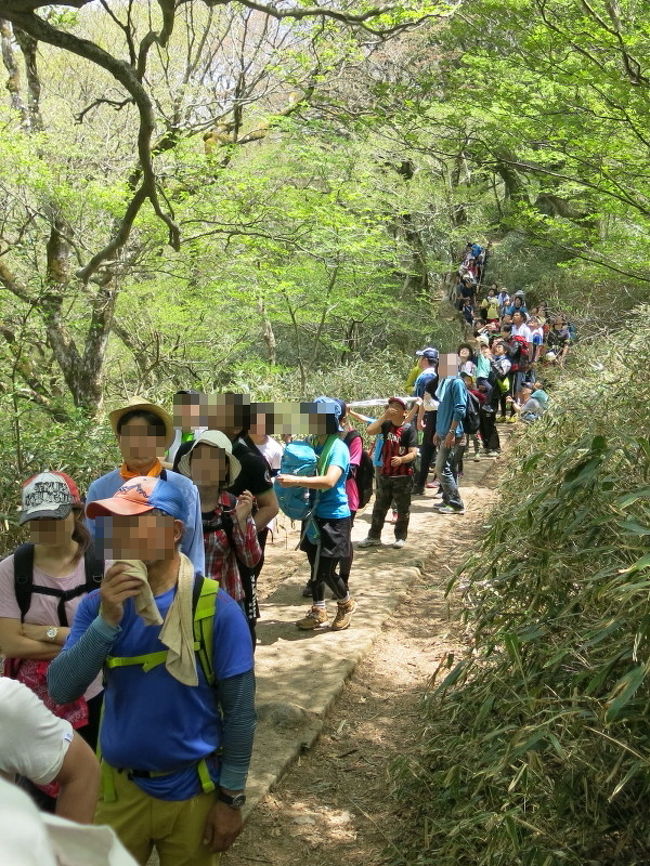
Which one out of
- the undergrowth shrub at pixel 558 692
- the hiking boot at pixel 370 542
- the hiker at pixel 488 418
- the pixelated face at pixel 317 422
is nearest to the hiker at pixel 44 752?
the undergrowth shrub at pixel 558 692

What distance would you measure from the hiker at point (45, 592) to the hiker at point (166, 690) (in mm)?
455

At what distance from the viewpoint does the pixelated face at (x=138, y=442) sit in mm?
3572

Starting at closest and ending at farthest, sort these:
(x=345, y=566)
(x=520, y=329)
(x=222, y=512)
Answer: (x=222, y=512), (x=345, y=566), (x=520, y=329)

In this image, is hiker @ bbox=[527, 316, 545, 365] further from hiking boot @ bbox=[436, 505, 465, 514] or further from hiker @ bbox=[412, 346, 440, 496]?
hiking boot @ bbox=[436, 505, 465, 514]

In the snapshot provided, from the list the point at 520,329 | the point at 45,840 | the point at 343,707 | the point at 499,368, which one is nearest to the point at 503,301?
the point at 520,329

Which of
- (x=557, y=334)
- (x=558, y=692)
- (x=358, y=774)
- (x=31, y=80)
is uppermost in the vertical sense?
(x=31, y=80)

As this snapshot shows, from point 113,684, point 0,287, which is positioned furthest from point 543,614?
point 0,287

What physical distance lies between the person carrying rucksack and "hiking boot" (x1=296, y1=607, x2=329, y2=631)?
214cm

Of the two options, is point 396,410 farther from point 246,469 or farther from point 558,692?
point 558,692

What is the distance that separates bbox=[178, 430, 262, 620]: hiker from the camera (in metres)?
3.68

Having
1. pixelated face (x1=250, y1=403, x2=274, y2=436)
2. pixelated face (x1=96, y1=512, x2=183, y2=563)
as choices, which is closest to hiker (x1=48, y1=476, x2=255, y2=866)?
pixelated face (x1=96, y1=512, x2=183, y2=563)

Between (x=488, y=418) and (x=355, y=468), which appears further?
(x=488, y=418)

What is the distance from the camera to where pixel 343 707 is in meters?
5.05

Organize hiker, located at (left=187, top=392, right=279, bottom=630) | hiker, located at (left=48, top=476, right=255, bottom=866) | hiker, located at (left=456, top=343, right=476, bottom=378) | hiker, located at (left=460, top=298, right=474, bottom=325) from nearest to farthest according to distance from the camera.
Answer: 1. hiker, located at (left=48, top=476, right=255, bottom=866)
2. hiker, located at (left=187, top=392, right=279, bottom=630)
3. hiker, located at (left=456, top=343, right=476, bottom=378)
4. hiker, located at (left=460, top=298, right=474, bottom=325)
